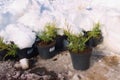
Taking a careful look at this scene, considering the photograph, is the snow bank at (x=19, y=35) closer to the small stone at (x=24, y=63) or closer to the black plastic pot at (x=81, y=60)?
the small stone at (x=24, y=63)

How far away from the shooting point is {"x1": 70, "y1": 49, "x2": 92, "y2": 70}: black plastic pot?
10.3ft

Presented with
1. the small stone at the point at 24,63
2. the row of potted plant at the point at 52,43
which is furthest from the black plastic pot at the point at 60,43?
the small stone at the point at 24,63

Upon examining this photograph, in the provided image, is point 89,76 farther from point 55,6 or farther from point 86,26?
point 55,6

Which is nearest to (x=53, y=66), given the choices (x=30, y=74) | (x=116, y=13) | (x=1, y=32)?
(x=30, y=74)

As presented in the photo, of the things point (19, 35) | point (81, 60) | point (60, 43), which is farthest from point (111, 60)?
point (19, 35)

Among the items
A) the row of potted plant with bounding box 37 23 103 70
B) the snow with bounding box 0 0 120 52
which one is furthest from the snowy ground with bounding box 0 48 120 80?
the snow with bounding box 0 0 120 52

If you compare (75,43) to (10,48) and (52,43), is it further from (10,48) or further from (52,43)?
(10,48)

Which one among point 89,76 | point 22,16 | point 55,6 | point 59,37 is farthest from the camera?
point 55,6

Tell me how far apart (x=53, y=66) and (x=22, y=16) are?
1210mm

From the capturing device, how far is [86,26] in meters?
3.90

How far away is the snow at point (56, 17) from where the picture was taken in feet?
12.1

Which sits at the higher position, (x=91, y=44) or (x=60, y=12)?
(x=60, y=12)

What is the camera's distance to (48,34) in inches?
142

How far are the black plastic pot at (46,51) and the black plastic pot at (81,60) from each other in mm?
461
